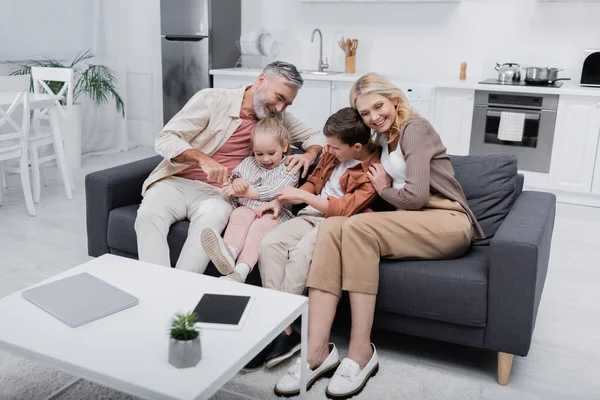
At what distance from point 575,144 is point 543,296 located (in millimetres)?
1929

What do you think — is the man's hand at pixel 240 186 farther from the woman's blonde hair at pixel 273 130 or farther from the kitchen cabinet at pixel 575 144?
the kitchen cabinet at pixel 575 144

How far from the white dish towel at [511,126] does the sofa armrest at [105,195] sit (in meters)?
2.78

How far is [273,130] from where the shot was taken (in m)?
2.64

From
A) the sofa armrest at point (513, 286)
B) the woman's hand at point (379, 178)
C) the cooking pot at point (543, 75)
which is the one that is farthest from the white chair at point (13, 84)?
the cooking pot at point (543, 75)

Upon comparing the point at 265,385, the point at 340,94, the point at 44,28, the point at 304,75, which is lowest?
the point at 265,385

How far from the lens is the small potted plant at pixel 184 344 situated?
57.6 inches

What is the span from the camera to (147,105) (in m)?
6.32

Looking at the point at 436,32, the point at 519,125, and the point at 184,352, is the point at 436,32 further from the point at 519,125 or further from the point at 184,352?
the point at 184,352

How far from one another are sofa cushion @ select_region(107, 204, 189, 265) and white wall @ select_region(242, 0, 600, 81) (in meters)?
3.28

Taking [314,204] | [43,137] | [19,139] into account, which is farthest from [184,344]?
[43,137]

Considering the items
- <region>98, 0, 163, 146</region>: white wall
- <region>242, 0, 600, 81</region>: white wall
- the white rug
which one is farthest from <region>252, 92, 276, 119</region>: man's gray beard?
<region>98, 0, 163, 146</region>: white wall

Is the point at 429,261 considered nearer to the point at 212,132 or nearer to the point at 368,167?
the point at 368,167

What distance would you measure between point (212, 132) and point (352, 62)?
2.84m

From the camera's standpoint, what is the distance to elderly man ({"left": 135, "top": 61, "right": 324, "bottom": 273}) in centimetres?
251
